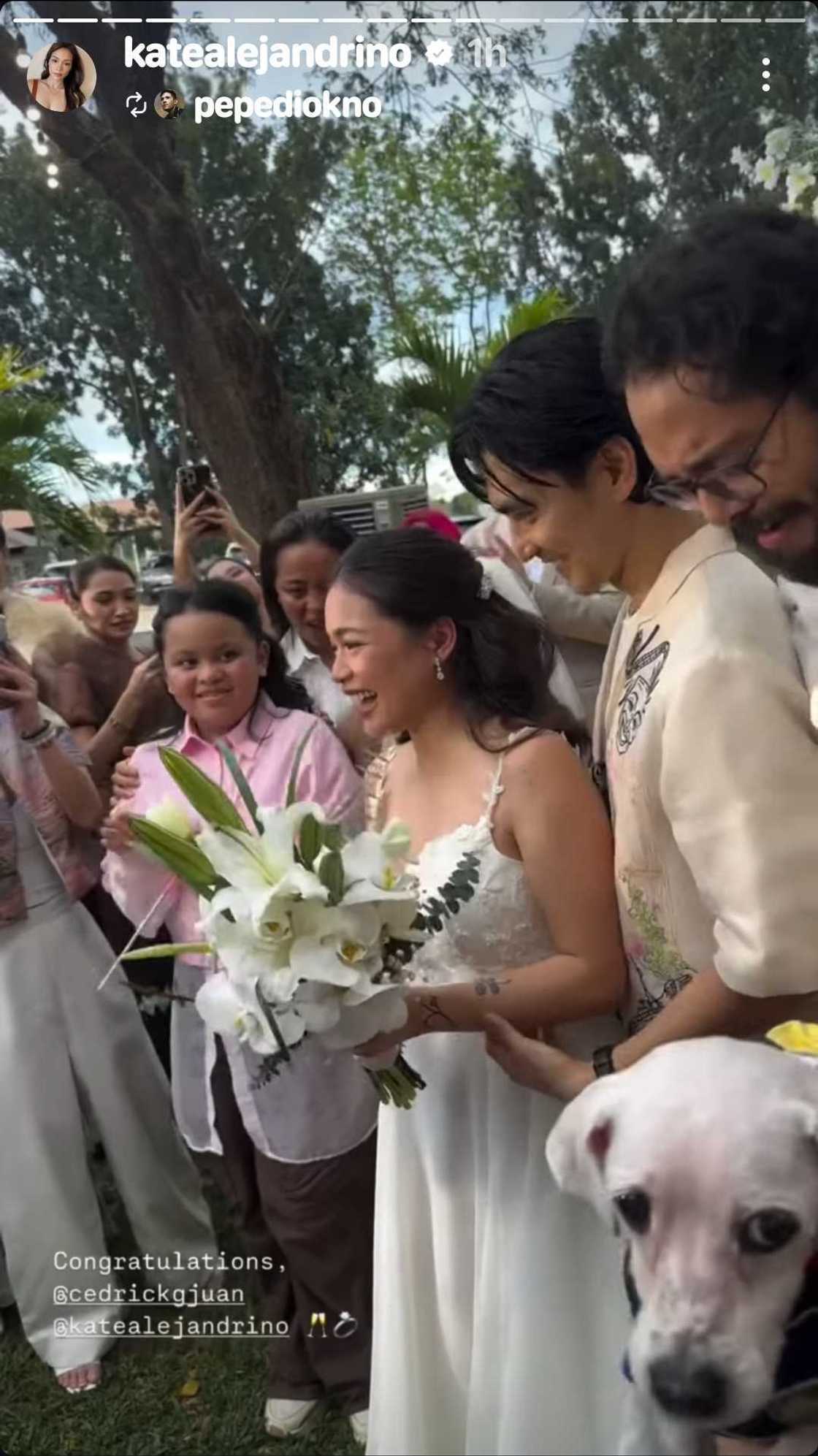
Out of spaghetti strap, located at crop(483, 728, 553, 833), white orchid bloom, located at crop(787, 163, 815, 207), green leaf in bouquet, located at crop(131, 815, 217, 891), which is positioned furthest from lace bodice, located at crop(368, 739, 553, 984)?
white orchid bloom, located at crop(787, 163, 815, 207)

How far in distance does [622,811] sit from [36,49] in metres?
0.89

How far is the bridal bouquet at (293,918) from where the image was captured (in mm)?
831

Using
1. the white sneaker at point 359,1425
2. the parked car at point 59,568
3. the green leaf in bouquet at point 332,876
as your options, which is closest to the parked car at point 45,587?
the parked car at point 59,568

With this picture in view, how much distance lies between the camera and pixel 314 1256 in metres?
1.10

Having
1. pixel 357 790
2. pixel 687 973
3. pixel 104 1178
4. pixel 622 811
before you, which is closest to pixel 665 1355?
pixel 687 973

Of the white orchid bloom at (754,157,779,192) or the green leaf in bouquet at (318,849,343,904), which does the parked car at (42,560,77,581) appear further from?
the white orchid bloom at (754,157,779,192)

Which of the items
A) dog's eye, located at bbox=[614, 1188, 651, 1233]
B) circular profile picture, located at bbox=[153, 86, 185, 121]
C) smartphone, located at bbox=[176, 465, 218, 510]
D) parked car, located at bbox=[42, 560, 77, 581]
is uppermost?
circular profile picture, located at bbox=[153, 86, 185, 121]

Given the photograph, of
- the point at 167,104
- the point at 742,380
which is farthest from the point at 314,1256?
the point at 167,104

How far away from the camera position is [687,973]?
896mm

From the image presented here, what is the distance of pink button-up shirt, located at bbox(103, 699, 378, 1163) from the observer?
1024 mm

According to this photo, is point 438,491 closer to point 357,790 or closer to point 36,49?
point 357,790

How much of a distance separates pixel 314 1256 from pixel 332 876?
504mm

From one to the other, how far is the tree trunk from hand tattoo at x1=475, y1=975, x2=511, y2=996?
1.65 ft

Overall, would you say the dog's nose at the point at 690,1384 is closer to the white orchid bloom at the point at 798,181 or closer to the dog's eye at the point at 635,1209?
the dog's eye at the point at 635,1209
